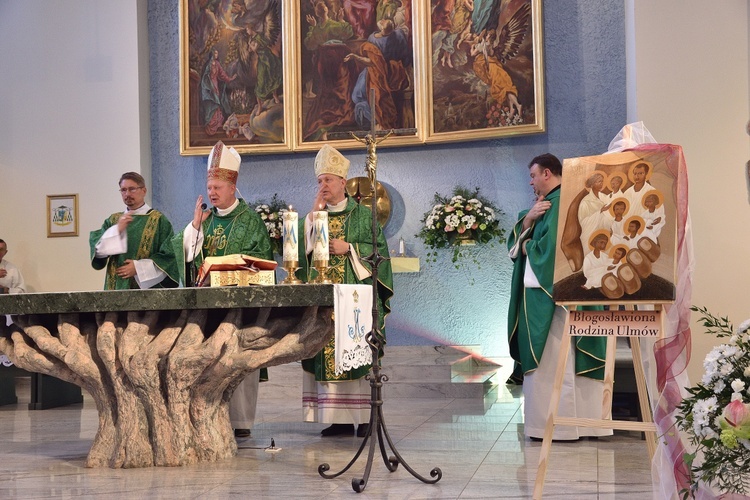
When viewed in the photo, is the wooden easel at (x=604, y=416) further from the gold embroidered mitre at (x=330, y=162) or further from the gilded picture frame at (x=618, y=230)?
the gold embroidered mitre at (x=330, y=162)

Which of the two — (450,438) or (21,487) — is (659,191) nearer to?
(450,438)

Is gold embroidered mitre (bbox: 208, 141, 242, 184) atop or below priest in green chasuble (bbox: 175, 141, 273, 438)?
atop

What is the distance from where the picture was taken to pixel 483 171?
974 centimetres

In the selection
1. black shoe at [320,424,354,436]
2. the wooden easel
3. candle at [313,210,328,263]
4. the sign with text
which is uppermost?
candle at [313,210,328,263]

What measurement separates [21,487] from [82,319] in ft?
3.65

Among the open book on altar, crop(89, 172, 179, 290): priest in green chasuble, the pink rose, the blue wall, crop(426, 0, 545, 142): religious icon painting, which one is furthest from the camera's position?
the blue wall

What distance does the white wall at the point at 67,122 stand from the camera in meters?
10.3

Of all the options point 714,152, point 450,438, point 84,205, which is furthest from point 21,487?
point 84,205

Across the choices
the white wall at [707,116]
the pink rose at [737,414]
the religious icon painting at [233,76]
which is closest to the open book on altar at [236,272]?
the pink rose at [737,414]

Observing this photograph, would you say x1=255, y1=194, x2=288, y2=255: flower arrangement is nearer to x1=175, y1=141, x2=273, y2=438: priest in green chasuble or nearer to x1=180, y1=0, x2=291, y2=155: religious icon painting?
x1=180, y1=0, x2=291, y2=155: religious icon painting

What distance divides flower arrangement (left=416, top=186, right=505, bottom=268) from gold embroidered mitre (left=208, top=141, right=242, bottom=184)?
3.66 m

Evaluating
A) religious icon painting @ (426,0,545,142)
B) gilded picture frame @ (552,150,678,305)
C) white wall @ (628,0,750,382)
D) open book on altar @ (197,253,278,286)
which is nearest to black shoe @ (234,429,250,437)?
open book on altar @ (197,253,278,286)

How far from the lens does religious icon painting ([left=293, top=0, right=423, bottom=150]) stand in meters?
9.77

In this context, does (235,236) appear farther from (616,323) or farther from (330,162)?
(616,323)
